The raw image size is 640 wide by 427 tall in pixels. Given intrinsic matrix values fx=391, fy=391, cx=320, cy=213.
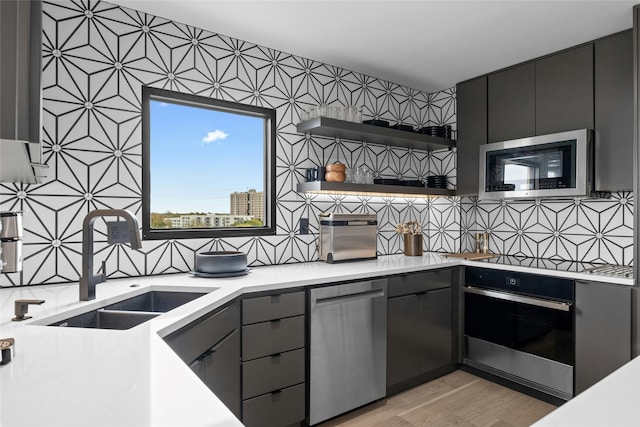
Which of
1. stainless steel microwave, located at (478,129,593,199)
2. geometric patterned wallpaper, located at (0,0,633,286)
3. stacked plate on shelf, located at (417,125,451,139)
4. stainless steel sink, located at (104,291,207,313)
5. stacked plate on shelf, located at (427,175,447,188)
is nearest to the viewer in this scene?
stainless steel sink, located at (104,291,207,313)

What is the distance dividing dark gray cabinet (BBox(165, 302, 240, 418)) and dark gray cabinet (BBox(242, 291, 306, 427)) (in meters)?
0.08

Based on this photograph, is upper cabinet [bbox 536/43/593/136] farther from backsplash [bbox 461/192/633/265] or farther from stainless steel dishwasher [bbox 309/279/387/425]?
stainless steel dishwasher [bbox 309/279/387/425]

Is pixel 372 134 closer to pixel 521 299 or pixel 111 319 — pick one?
pixel 521 299

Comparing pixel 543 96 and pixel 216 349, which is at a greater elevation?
pixel 543 96

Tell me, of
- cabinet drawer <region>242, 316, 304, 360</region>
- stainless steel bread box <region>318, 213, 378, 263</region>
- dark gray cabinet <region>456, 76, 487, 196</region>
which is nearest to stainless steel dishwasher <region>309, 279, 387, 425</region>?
cabinet drawer <region>242, 316, 304, 360</region>

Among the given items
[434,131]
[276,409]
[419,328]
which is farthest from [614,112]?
[276,409]

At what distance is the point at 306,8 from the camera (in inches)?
90.4

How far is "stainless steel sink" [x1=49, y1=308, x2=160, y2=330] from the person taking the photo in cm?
155

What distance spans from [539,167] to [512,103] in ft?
2.01

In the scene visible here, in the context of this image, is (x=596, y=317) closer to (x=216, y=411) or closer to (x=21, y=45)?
(x=216, y=411)

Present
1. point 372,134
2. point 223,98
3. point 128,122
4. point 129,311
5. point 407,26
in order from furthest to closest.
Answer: point 372,134
point 223,98
point 407,26
point 128,122
point 129,311

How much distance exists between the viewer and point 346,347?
240 centimetres

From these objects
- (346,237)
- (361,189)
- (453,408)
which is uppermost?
(361,189)

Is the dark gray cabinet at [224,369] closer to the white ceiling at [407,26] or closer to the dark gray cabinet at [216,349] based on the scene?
the dark gray cabinet at [216,349]
